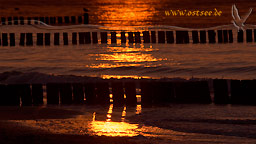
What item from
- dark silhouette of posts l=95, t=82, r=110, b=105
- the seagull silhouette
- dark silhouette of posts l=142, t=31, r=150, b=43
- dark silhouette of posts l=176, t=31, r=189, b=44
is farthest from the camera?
the seagull silhouette

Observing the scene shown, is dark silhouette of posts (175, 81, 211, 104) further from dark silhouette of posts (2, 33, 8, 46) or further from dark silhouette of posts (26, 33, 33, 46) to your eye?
dark silhouette of posts (2, 33, 8, 46)

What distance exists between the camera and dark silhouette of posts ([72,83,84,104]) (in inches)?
533

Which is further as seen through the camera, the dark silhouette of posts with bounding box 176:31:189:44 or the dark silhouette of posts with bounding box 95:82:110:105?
the dark silhouette of posts with bounding box 176:31:189:44

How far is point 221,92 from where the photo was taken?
1356 cm

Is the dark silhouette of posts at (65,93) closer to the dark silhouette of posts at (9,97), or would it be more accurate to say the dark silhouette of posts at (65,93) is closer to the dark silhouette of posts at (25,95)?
the dark silhouette of posts at (25,95)

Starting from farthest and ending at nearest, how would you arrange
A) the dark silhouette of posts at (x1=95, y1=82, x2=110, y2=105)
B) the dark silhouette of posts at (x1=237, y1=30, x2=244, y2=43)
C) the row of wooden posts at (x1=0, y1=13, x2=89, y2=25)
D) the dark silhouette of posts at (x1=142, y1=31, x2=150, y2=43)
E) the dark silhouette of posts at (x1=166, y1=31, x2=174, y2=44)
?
the row of wooden posts at (x1=0, y1=13, x2=89, y2=25) < the dark silhouette of posts at (x1=142, y1=31, x2=150, y2=43) < the dark silhouette of posts at (x1=166, y1=31, x2=174, y2=44) < the dark silhouette of posts at (x1=237, y1=30, x2=244, y2=43) < the dark silhouette of posts at (x1=95, y1=82, x2=110, y2=105)

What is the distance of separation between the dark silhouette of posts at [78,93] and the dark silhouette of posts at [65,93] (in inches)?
4.6

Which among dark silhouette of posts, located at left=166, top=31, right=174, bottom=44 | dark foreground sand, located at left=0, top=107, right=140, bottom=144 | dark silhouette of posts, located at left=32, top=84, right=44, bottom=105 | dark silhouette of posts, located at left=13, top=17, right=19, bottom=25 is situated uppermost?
dark silhouette of posts, located at left=13, top=17, right=19, bottom=25

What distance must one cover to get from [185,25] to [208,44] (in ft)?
13.5

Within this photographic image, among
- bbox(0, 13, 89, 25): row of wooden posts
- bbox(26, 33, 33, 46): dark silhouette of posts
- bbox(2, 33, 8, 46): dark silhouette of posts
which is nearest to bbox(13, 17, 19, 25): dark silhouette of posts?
bbox(0, 13, 89, 25): row of wooden posts

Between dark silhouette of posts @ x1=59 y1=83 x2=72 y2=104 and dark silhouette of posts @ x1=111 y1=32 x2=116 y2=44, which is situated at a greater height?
dark silhouette of posts @ x1=111 y1=32 x2=116 y2=44

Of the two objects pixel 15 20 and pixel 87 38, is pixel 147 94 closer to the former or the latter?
pixel 87 38

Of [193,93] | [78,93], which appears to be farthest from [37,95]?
[193,93]

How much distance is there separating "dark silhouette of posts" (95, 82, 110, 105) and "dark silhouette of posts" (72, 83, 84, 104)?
356 mm
